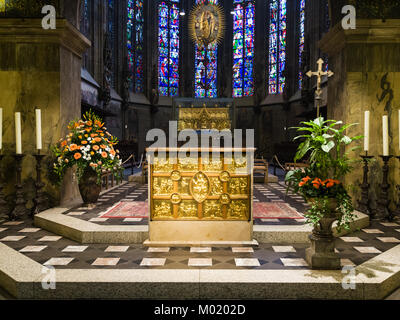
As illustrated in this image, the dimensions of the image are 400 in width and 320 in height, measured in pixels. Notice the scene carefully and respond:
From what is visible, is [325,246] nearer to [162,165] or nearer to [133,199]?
[162,165]

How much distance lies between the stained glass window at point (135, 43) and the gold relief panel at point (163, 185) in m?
15.6

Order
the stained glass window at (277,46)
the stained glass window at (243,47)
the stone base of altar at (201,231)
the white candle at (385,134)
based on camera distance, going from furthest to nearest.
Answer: the stained glass window at (243,47) < the stained glass window at (277,46) < the white candle at (385,134) < the stone base of altar at (201,231)

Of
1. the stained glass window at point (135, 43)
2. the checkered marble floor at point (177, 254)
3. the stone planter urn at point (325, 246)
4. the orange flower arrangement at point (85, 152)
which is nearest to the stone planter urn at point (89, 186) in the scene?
the orange flower arrangement at point (85, 152)

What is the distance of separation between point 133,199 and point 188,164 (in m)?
3.14

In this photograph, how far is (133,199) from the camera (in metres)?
7.11

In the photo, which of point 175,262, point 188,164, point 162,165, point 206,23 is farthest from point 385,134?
point 206,23

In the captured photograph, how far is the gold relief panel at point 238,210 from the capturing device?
4.32 m

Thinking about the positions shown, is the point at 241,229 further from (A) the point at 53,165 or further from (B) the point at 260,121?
(B) the point at 260,121

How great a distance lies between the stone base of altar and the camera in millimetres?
4301

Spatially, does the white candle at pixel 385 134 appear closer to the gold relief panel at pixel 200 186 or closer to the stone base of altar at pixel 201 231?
the stone base of altar at pixel 201 231

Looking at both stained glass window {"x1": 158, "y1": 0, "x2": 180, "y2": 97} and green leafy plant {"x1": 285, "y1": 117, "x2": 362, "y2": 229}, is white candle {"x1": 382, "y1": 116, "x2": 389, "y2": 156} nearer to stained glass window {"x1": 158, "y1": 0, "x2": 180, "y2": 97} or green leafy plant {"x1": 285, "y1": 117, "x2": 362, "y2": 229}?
green leafy plant {"x1": 285, "y1": 117, "x2": 362, "y2": 229}

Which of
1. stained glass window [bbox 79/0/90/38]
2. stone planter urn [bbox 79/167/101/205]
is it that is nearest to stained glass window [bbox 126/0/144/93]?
stained glass window [bbox 79/0/90/38]

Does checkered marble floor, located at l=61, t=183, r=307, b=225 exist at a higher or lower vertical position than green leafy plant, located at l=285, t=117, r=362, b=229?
lower
